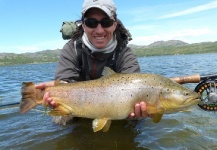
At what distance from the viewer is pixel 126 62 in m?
6.08

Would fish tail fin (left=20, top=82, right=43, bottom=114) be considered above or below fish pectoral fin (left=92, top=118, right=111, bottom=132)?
above

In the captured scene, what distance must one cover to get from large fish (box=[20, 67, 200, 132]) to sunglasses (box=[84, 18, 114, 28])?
3.48ft

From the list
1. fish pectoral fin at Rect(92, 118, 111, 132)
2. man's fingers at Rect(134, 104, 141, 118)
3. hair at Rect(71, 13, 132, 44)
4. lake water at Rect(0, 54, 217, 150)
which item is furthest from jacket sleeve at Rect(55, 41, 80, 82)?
man's fingers at Rect(134, 104, 141, 118)

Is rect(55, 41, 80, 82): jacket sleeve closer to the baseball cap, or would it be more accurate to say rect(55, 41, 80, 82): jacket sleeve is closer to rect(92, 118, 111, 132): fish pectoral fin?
the baseball cap

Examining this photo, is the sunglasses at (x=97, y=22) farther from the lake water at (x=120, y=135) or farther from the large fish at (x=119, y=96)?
the lake water at (x=120, y=135)

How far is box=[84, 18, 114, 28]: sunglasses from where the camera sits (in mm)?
5301

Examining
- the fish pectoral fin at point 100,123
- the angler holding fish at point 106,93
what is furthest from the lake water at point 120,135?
the angler holding fish at point 106,93

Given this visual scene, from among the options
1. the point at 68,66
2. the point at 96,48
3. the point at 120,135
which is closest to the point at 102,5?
the point at 96,48

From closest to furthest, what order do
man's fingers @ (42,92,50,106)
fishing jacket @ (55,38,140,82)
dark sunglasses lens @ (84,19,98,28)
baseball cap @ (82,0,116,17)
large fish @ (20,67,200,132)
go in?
large fish @ (20,67,200,132)
man's fingers @ (42,92,50,106)
baseball cap @ (82,0,116,17)
dark sunglasses lens @ (84,19,98,28)
fishing jacket @ (55,38,140,82)

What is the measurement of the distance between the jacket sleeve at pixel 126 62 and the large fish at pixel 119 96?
49.5 inches

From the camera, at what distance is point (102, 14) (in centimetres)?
532

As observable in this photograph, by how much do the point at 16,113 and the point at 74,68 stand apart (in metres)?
4.05

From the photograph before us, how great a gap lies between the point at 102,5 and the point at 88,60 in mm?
1451

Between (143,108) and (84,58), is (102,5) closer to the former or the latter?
(84,58)
